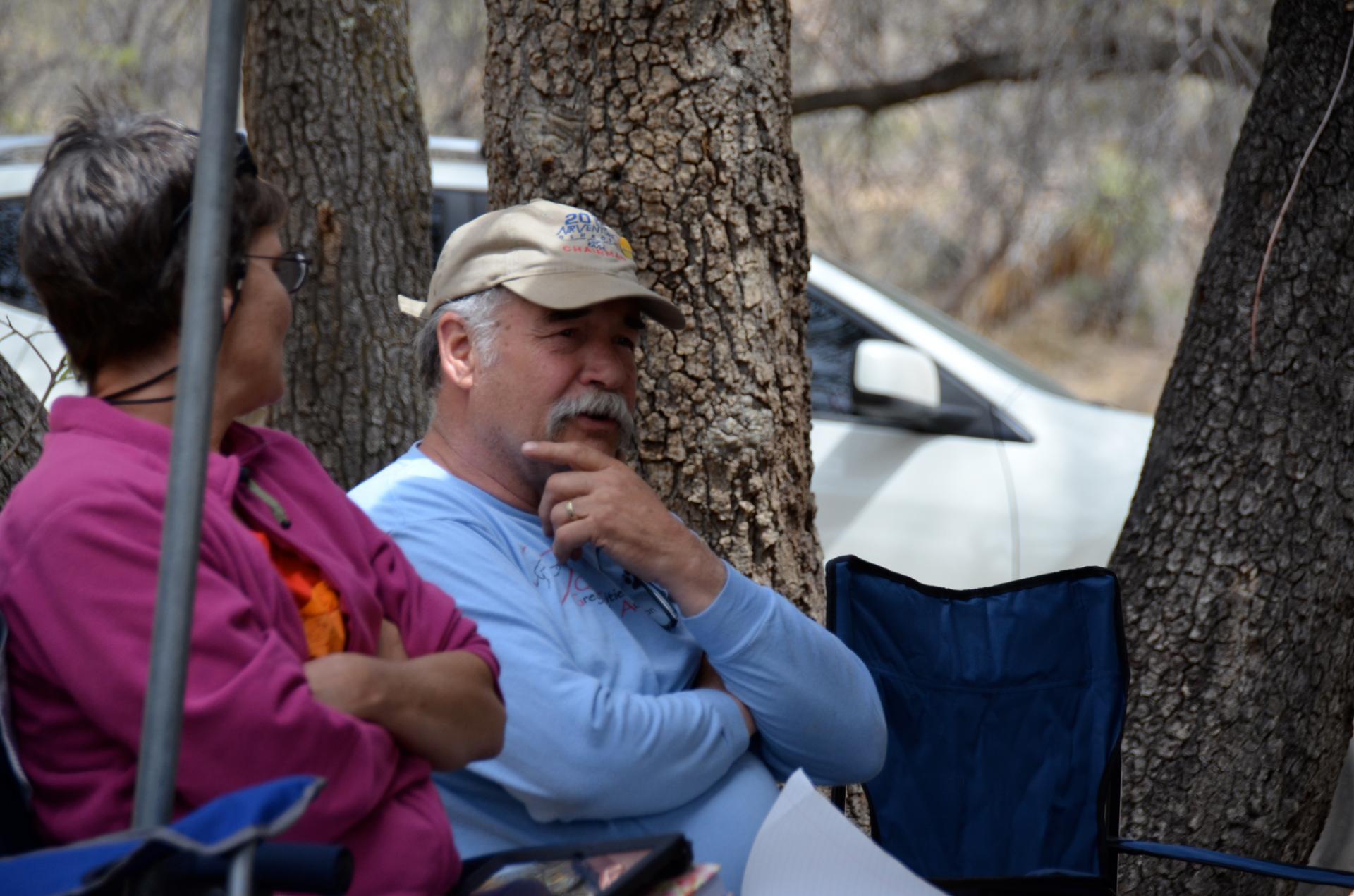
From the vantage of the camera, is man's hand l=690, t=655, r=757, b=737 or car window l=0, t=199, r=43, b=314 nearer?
man's hand l=690, t=655, r=757, b=737

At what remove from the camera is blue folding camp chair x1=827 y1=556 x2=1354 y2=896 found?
2602mm

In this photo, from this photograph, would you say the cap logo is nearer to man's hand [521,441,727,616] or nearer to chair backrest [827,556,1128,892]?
man's hand [521,441,727,616]

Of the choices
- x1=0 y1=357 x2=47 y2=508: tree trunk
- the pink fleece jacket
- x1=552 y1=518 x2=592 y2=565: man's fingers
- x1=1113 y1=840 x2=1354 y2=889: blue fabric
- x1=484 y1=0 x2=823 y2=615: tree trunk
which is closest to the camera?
the pink fleece jacket

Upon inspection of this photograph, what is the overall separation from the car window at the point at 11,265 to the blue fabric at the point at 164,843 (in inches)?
159

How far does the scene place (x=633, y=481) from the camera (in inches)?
84.7

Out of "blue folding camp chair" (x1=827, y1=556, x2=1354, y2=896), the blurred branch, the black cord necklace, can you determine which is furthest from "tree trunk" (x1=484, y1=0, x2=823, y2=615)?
the blurred branch

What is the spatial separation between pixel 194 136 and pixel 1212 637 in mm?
2362

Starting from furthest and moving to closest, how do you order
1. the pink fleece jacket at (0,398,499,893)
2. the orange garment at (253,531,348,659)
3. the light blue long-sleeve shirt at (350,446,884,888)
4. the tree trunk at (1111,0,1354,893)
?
1. the tree trunk at (1111,0,1354,893)
2. the light blue long-sleeve shirt at (350,446,884,888)
3. the orange garment at (253,531,348,659)
4. the pink fleece jacket at (0,398,499,893)

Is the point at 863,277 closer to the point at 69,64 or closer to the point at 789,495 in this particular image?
the point at 789,495

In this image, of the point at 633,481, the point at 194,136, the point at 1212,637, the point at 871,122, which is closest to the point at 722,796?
the point at 633,481

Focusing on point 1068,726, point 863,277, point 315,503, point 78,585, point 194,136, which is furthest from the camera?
point 863,277

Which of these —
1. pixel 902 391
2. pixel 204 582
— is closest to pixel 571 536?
pixel 204 582

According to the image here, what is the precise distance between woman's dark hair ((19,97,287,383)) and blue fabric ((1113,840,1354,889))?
5.91 ft

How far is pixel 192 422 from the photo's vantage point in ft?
3.93
